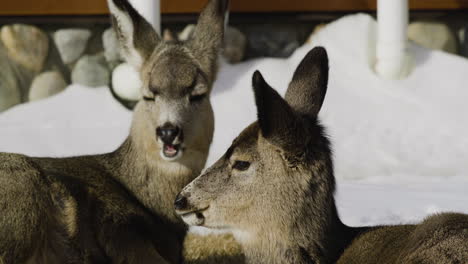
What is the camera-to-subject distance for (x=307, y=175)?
4613 mm

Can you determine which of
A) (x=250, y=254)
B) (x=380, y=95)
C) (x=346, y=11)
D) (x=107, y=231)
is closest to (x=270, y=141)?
(x=250, y=254)

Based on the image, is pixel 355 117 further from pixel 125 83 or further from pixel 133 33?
pixel 133 33

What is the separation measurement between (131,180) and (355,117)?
16.3 ft

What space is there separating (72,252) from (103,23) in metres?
6.16

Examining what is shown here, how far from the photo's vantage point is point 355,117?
34.8 feet

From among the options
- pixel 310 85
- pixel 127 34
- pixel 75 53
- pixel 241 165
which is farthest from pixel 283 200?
pixel 75 53

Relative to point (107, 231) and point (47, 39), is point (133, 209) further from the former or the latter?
point (47, 39)

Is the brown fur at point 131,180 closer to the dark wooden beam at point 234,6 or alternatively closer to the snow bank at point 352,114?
the snow bank at point 352,114

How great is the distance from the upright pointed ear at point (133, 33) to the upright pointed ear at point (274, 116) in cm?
216

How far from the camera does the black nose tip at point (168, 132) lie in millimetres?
5848

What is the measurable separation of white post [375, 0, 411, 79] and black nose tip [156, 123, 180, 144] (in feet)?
18.2

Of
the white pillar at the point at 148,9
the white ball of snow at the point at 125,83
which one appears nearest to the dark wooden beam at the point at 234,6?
the white ball of snow at the point at 125,83

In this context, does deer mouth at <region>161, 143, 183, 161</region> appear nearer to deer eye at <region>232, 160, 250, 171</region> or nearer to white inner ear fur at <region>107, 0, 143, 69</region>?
white inner ear fur at <region>107, 0, 143, 69</region>

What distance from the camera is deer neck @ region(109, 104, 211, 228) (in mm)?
6086
